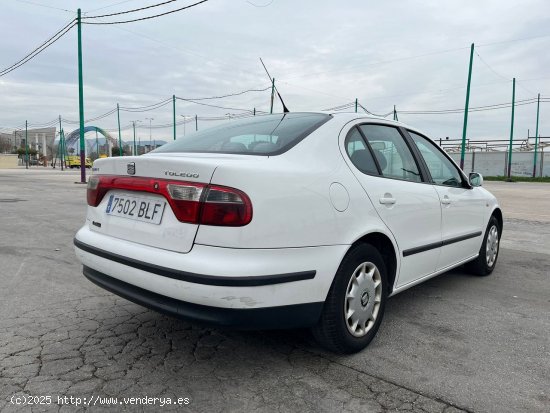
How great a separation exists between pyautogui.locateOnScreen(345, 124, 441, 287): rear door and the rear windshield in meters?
0.35

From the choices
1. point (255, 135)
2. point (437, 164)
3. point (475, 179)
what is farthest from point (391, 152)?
point (475, 179)

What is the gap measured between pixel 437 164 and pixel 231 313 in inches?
103

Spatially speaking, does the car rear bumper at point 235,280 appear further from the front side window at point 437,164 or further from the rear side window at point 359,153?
the front side window at point 437,164

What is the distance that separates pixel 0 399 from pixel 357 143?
2.51 meters

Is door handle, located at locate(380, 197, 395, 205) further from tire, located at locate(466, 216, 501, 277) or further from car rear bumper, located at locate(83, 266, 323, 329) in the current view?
tire, located at locate(466, 216, 501, 277)

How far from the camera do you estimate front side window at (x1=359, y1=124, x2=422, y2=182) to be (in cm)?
322

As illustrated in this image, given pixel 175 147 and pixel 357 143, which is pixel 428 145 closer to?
pixel 357 143

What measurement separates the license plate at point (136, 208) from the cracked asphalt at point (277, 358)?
0.86m

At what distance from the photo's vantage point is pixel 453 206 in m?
3.91

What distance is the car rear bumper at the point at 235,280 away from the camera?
2.22 meters

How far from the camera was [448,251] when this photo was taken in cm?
385

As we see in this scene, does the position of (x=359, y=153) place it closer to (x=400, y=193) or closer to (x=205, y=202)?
(x=400, y=193)

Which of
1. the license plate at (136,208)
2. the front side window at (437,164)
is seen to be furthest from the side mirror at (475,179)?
the license plate at (136,208)

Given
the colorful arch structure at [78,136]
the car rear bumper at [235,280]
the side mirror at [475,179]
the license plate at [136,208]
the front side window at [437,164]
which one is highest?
the colorful arch structure at [78,136]
